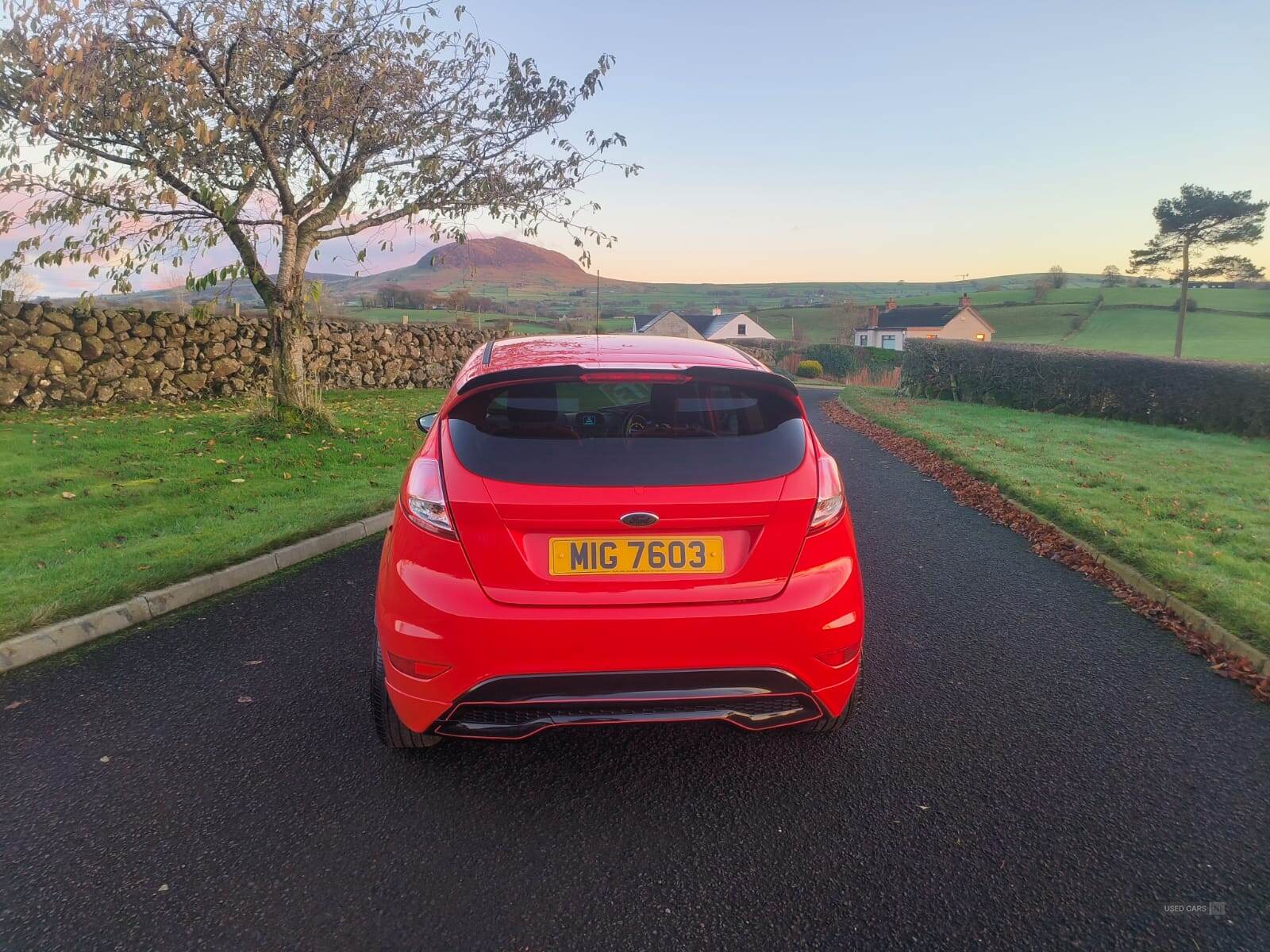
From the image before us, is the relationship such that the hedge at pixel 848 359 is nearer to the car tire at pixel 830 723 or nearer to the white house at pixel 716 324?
the white house at pixel 716 324

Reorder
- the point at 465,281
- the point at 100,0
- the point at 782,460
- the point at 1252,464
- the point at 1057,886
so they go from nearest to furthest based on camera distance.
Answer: the point at 1057,886, the point at 782,460, the point at 100,0, the point at 1252,464, the point at 465,281

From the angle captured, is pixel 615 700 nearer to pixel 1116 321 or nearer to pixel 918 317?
pixel 1116 321

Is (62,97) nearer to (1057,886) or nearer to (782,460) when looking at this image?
(782,460)

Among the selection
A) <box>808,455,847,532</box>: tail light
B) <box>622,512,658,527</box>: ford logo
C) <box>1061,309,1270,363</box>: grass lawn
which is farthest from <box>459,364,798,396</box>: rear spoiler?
<box>1061,309,1270,363</box>: grass lawn

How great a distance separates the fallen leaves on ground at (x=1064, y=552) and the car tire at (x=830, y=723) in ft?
7.43

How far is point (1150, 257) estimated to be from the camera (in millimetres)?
52812

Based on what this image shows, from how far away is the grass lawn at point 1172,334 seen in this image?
181 feet

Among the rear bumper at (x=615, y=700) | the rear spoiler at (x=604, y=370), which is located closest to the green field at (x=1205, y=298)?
the rear spoiler at (x=604, y=370)

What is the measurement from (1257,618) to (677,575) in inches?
160

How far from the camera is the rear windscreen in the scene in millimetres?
2629

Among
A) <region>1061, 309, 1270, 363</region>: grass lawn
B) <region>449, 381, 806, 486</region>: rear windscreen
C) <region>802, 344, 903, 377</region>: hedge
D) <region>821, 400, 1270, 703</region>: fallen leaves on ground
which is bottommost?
<region>821, 400, 1270, 703</region>: fallen leaves on ground

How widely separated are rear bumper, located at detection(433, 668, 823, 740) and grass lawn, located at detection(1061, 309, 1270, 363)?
58983 millimetres

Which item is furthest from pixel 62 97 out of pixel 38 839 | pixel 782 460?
pixel 782 460

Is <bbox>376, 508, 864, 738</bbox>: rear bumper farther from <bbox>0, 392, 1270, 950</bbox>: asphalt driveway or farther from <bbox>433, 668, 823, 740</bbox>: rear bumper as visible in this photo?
<bbox>0, 392, 1270, 950</bbox>: asphalt driveway
